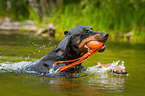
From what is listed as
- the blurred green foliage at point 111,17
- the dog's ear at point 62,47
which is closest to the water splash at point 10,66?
the dog's ear at point 62,47

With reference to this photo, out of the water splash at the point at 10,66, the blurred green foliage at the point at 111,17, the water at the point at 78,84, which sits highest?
the blurred green foliage at the point at 111,17

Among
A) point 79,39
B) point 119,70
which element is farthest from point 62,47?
point 119,70

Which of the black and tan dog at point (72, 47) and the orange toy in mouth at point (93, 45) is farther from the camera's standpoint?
the black and tan dog at point (72, 47)

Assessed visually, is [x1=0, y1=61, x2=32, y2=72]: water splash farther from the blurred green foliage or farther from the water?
the blurred green foliage

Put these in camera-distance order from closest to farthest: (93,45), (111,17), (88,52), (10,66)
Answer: (93,45), (88,52), (10,66), (111,17)

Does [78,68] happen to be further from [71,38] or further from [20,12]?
[20,12]

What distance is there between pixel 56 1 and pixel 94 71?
53.8ft

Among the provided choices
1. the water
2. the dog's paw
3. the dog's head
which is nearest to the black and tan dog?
the dog's head

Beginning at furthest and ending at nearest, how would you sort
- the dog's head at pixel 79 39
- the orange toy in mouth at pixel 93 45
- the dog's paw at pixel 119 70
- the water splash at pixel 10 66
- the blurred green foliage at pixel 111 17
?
the blurred green foliage at pixel 111 17 → the water splash at pixel 10 66 → the dog's paw at pixel 119 70 → the dog's head at pixel 79 39 → the orange toy in mouth at pixel 93 45

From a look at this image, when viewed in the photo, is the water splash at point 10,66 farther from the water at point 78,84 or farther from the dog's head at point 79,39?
the dog's head at point 79,39

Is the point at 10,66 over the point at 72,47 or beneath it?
beneath

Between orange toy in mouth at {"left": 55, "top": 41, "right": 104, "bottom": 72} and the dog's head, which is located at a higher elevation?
the dog's head

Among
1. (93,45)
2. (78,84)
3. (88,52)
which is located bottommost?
(78,84)

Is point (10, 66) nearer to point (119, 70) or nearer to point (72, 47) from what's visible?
point (72, 47)
